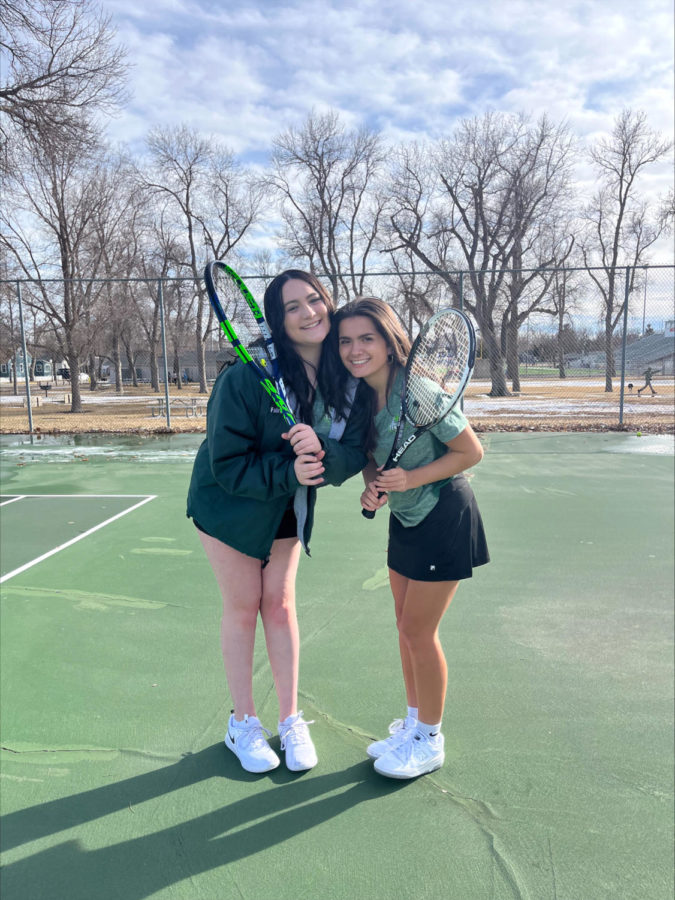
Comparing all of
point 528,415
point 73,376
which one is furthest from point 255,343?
point 73,376

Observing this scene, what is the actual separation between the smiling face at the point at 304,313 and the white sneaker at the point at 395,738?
152cm

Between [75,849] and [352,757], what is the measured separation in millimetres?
1021

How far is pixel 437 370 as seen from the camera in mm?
2010

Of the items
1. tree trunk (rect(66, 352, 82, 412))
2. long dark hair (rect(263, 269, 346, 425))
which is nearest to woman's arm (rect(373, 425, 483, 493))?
long dark hair (rect(263, 269, 346, 425))

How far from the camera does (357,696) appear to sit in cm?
287

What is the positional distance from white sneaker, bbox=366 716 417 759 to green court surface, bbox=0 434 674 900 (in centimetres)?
7

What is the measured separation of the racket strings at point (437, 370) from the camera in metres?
1.82

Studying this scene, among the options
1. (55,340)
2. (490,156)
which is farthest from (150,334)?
(490,156)

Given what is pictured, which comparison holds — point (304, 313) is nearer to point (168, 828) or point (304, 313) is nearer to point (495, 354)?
point (168, 828)

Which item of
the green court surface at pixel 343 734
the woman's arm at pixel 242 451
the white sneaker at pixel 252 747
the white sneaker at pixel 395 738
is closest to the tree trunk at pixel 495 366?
the green court surface at pixel 343 734

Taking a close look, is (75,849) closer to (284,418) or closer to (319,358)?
(284,418)

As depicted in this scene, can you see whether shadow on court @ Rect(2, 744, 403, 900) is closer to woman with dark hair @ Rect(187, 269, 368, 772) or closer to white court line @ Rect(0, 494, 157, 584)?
woman with dark hair @ Rect(187, 269, 368, 772)

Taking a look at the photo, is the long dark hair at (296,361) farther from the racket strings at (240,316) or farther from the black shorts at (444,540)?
the black shorts at (444,540)

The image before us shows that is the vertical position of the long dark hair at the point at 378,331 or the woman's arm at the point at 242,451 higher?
the long dark hair at the point at 378,331
